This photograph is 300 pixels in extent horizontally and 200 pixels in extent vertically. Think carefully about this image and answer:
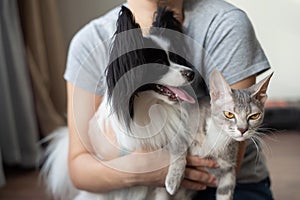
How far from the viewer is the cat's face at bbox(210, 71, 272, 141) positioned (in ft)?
1.96

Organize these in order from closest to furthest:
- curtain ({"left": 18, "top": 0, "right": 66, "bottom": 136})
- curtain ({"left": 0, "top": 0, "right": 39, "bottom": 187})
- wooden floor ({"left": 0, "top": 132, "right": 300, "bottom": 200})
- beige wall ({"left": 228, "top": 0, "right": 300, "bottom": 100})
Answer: beige wall ({"left": 228, "top": 0, "right": 300, "bottom": 100}) → wooden floor ({"left": 0, "top": 132, "right": 300, "bottom": 200}) → curtain ({"left": 0, "top": 0, "right": 39, "bottom": 187}) → curtain ({"left": 18, "top": 0, "right": 66, "bottom": 136})

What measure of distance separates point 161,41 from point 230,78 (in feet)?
0.53

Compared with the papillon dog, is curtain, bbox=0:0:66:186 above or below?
below

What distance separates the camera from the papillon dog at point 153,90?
60 centimetres

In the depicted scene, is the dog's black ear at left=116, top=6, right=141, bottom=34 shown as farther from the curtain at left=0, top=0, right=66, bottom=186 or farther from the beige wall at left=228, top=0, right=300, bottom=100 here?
the curtain at left=0, top=0, right=66, bottom=186

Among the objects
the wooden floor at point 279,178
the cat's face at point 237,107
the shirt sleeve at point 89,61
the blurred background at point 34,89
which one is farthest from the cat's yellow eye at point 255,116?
the blurred background at point 34,89

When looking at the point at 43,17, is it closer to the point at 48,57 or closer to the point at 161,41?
the point at 48,57

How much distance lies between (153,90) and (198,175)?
15 cm

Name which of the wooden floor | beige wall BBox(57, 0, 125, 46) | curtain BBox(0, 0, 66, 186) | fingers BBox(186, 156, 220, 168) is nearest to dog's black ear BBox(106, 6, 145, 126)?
fingers BBox(186, 156, 220, 168)

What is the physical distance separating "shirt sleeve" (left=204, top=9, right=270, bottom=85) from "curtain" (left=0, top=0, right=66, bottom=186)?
1090 mm

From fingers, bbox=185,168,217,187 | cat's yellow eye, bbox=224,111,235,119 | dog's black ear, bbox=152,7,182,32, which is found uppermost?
dog's black ear, bbox=152,7,182,32

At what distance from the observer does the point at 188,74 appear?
2.01ft

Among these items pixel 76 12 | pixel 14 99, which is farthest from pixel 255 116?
pixel 14 99

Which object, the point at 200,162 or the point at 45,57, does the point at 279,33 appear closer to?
the point at 200,162
